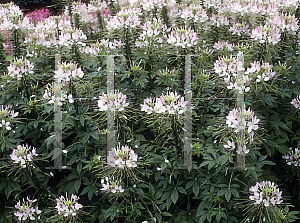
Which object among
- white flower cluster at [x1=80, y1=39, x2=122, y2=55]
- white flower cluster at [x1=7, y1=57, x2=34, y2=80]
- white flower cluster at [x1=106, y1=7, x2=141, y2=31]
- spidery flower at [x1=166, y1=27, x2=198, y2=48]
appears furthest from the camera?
white flower cluster at [x1=80, y1=39, x2=122, y2=55]

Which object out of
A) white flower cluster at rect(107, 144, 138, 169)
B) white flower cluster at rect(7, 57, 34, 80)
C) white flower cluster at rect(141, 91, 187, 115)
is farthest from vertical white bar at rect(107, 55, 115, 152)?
white flower cluster at rect(7, 57, 34, 80)

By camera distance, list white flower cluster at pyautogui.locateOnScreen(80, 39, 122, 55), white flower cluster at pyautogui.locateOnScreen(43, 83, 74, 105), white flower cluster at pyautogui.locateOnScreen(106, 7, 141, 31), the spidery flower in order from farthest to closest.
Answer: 1. white flower cluster at pyautogui.locateOnScreen(80, 39, 122, 55)
2. white flower cluster at pyautogui.locateOnScreen(106, 7, 141, 31)
3. the spidery flower
4. white flower cluster at pyautogui.locateOnScreen(43, 83, 74, 105)

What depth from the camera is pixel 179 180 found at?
2855mm

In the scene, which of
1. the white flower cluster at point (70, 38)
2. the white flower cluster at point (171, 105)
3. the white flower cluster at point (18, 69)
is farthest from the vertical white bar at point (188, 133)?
the white flower cluster at point (18, 69)

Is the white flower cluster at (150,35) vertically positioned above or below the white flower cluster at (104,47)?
above

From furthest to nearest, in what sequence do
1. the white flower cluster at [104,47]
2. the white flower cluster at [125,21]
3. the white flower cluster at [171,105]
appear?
1. the white flower cluster at [104,47]
2. the white flower cluster at [125,21]
3. the white flower cluster at [171,105]

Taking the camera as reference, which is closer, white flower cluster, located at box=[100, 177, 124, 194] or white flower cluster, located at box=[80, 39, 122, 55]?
white flower cluster, located at box=[100, 177, 124, 194]

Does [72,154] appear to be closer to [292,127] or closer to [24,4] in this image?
[292,127]

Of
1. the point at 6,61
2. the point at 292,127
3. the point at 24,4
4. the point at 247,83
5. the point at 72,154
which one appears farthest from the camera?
the point at 24,4

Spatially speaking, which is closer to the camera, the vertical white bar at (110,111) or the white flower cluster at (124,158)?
the white flower cluster at (124,158)

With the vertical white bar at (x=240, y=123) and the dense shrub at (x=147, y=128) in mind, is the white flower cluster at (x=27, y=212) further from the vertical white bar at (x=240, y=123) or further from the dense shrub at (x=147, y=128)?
the vertical white bar at (x=240, y=123)

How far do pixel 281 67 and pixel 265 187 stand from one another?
1435 mm

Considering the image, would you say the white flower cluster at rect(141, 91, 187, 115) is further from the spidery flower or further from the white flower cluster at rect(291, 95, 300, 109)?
the white flower cluster at rect(291, 95, 300, 109)

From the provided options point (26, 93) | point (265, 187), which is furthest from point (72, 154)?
point (265, 187)
